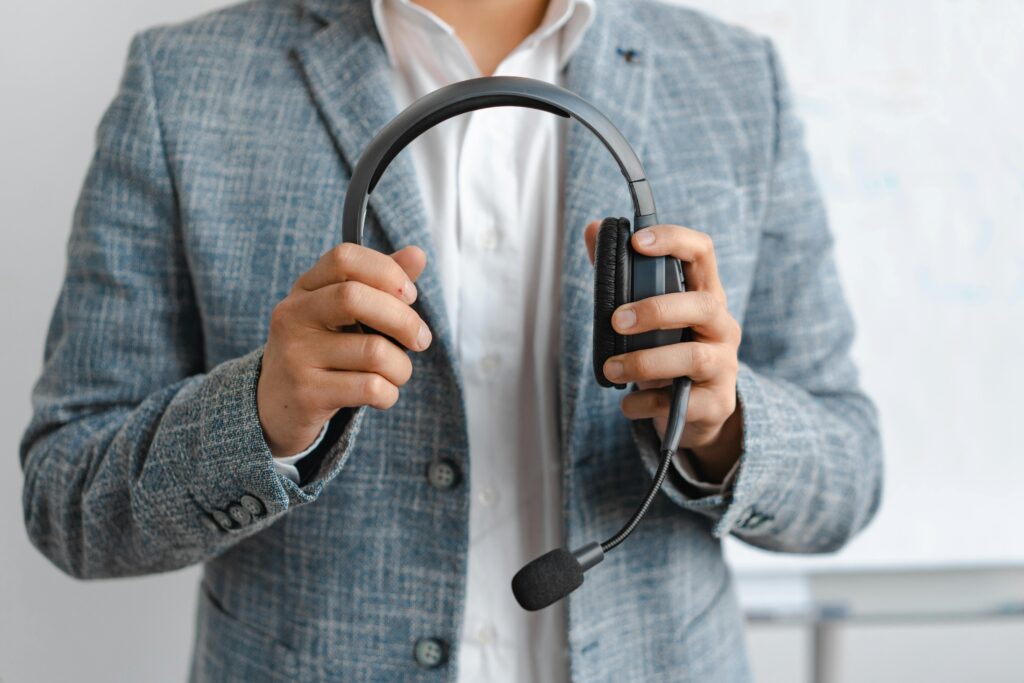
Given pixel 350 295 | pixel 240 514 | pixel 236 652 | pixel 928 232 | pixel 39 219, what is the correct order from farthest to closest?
1. pixel 928 232
2. pixel 39 219
3. pixel 236 652
4. pixel 240 514
5. pixel 350 295

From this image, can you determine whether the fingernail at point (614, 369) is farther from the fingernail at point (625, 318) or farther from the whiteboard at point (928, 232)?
the whiteboard at point (928, 232)

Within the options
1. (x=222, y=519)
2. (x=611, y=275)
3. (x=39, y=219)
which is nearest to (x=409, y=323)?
(x=611, y=275)

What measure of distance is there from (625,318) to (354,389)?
0.17 m

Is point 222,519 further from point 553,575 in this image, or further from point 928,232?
point 928,232

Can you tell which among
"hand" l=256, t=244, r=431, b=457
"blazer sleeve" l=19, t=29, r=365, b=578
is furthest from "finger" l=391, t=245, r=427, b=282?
"blazer sleeve" l=19, t=29, r=365, b=578

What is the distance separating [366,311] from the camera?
1.74ft

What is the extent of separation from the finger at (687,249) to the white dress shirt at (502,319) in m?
0.16

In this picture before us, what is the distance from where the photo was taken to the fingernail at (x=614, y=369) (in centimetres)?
57

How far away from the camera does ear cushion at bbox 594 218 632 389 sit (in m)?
0.56

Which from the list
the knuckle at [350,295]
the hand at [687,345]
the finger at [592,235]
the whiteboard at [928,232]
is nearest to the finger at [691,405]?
the hand at [687,345]

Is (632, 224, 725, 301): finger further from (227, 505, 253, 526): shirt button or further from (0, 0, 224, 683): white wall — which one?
(0, 0, 224, 683): white wall

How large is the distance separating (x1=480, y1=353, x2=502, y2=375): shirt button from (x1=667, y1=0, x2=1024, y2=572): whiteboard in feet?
2.00

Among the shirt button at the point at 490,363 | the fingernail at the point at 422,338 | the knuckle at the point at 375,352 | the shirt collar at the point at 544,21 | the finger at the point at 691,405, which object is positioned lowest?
the finger at the point at 691,405

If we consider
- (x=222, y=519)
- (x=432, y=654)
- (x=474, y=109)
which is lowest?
(x=432, y=654)
